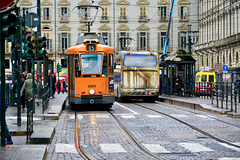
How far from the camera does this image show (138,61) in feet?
99.0

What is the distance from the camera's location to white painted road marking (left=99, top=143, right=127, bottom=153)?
34.3 feet

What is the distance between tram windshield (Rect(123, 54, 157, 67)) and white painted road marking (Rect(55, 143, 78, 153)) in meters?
19.0

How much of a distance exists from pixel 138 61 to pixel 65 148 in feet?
64.2

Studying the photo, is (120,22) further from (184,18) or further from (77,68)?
(77,68)

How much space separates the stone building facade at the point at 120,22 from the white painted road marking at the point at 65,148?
211 ft

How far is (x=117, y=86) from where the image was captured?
32375 millimetres

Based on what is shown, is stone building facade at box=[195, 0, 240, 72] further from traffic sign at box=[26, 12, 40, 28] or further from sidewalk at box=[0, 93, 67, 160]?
sidewalk at box=[0, 93, 67, 160]

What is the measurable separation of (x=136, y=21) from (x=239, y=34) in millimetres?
23065

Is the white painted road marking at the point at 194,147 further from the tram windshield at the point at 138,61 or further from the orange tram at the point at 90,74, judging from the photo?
the tram windshield at the point at 138,61

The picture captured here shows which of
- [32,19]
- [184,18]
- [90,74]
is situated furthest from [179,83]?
[184,18]

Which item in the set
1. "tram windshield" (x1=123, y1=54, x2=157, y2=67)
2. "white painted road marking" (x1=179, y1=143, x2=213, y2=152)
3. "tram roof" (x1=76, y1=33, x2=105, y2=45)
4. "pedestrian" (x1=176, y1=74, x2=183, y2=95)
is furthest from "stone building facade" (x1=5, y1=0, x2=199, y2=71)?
"white painted road marking" (x1=179, y1=143, x2=213, y2=152)

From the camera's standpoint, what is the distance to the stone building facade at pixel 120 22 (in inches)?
2990

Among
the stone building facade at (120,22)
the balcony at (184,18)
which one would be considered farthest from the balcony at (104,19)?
the balcony at (184,18)

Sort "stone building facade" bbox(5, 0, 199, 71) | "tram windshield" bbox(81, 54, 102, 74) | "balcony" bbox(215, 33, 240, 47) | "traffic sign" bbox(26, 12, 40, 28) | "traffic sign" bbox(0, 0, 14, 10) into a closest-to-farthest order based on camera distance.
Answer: "traffic sign" bbox(0, 0, 14, 10) < "traffic sign" bbox(26, 12, 40, 28) < "tram windshield" bbox(81, 54, 102, 74) < "balcony" bbox(215, 33, 240, 47) < "stone building facade" bbox(5, 0, 199, 71)
